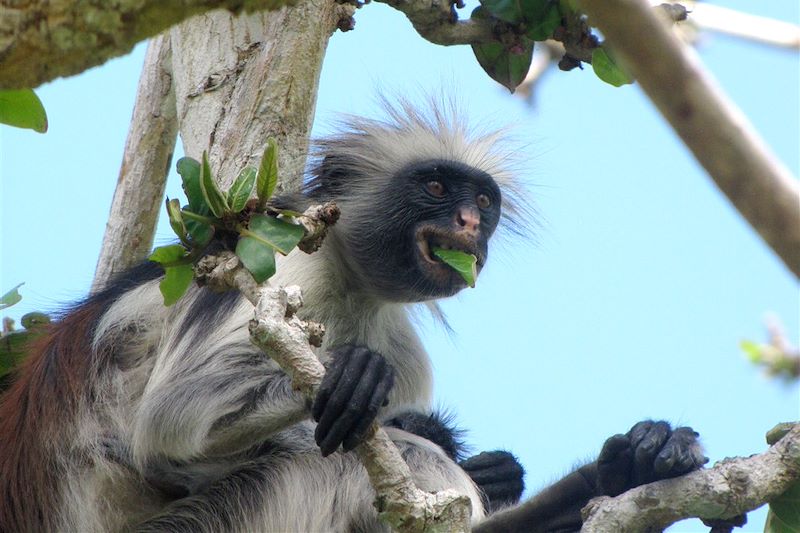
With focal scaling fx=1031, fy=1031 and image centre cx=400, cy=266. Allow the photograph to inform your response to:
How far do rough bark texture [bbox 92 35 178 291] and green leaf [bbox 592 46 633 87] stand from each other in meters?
2.97

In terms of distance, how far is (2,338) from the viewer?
6.44m

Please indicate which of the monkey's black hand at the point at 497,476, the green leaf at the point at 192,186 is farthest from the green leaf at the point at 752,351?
the green leaf at the point at 192,186

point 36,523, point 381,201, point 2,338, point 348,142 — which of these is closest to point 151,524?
point 36,523

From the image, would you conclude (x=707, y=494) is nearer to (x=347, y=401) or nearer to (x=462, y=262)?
(x=347, y=401)

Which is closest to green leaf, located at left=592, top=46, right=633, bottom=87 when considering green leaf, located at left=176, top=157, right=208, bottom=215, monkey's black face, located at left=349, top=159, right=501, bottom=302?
monkey's black face, located at left=349, top=159, right=501, bottom=302

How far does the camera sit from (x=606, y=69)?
621 cm

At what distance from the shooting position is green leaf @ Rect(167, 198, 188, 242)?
415 centimetres

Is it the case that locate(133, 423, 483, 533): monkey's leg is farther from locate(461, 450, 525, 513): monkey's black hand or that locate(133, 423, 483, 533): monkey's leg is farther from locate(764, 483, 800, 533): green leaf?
locate(764, 483, 800, 533): green leaf

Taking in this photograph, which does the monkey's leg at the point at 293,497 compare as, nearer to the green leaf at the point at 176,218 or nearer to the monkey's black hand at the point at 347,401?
the monkey's black hand at the point at 347,401

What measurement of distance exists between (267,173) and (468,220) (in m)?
1.86

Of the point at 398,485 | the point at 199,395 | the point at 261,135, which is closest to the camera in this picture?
the point at 398,485

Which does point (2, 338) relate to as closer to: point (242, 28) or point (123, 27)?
point (242, 28)

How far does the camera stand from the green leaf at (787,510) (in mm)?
4141

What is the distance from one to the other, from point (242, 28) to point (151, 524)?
2.93m
